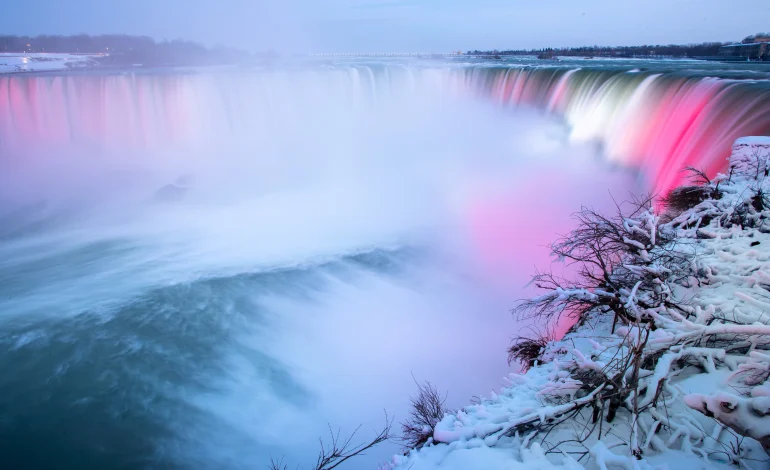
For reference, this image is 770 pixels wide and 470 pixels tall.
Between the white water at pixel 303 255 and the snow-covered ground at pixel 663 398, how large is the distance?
4488 mm

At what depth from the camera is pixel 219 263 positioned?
1430 cm

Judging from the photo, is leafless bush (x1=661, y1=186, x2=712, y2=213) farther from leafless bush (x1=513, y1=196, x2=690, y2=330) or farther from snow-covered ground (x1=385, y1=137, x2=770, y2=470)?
snow-covered ground (x1=385, y1=137, x2=770, y2=470)

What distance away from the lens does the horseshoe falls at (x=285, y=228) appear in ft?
27.5

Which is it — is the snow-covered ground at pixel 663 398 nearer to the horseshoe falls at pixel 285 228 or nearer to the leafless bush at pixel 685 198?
the leafless bush at pixel 685 198

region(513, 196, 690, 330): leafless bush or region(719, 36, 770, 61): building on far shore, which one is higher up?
region(719, 36, 770, 61): building on far shore

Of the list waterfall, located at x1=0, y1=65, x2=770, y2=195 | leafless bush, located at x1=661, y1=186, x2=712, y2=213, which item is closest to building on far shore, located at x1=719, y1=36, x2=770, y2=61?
waterfall, located at x1=0, y1=65, x2=770, y2=195

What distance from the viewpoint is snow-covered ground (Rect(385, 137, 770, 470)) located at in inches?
111

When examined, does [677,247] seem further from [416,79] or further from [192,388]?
[416,79]

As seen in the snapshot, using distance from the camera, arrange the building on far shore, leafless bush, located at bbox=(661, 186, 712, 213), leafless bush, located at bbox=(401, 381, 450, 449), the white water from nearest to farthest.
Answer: leafless bush, located at bbox=(401, 381, 450, 449), leafless bush, located at bbox=(661, 186, 712, 213), the white water, the building on far shore

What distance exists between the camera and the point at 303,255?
1527cm

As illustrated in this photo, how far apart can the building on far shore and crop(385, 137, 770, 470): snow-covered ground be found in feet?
96.8

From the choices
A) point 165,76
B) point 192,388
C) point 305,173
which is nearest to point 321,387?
point 192,388

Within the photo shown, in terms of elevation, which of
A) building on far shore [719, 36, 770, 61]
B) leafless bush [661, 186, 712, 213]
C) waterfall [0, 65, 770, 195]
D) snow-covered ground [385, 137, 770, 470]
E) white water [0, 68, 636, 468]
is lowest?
white water [0, 68, 636, 468]

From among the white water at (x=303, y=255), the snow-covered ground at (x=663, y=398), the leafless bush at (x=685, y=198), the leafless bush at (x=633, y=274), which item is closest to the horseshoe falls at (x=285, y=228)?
the white water at (x=303, y=255)
